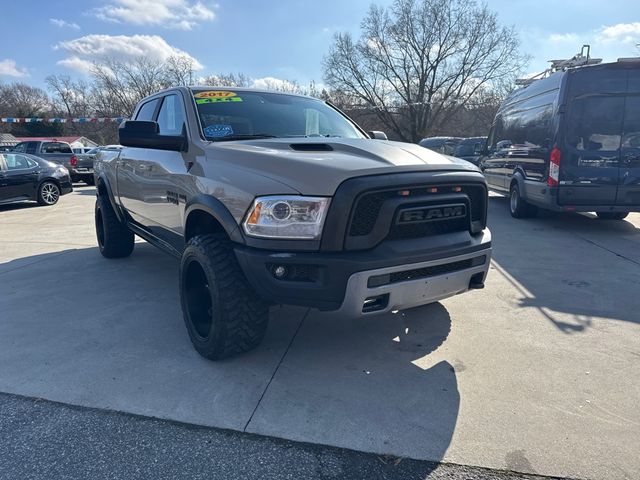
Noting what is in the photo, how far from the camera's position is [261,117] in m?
3.71

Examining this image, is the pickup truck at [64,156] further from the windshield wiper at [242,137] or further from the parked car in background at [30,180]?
the windshield wiper at [242,137]

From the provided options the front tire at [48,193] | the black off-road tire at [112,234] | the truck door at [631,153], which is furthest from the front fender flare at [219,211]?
the front tire at [48,193]

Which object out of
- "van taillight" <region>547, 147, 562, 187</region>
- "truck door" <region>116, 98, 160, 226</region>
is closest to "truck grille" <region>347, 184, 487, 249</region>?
"truck door" <region>116, 98, 160, 226</region>

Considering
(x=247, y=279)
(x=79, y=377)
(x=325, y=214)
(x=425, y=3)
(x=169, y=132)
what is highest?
(x=425, y=3)

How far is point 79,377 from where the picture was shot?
9.64ft

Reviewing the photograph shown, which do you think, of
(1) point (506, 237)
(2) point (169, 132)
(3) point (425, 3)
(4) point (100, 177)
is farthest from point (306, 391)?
(3) point (425, 3)

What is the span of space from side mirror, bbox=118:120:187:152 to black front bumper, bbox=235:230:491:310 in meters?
1.17

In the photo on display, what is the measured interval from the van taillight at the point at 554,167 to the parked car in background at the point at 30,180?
38.3 ft

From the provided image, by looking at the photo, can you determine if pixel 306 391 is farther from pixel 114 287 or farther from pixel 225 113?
pixel 114 287

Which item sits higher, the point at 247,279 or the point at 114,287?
the point at 247,279

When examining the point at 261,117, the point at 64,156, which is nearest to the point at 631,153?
the point at 261,117

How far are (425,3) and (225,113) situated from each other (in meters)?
36.7

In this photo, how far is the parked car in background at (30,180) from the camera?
34.8 feet

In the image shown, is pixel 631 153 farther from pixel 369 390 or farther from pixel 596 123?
pixel 369 390
